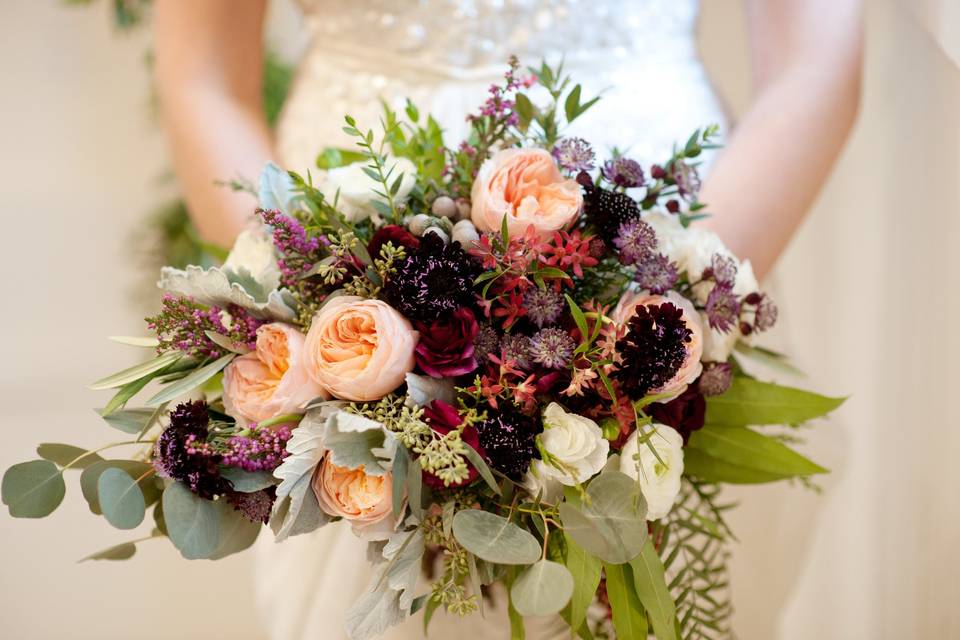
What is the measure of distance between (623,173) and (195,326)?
0.35 metres

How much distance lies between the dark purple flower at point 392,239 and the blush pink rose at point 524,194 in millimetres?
60

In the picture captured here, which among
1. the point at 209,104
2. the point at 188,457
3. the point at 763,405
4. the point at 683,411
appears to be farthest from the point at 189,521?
the point at 209,104

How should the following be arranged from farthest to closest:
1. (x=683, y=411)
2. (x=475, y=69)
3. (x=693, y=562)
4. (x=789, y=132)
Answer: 1. (x=475, y=69)
2. (x=789, y=132)
3. (x=693, y=562)
4. (x=683, y=411)

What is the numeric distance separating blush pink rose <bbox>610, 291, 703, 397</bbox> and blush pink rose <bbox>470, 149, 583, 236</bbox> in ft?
0.25

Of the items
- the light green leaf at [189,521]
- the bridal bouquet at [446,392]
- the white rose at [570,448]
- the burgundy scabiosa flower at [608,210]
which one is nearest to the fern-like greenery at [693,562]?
the bridal bouquet at [446,392]

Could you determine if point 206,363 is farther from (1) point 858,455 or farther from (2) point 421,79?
(1) point 858,455

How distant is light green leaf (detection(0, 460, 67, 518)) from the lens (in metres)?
0.56

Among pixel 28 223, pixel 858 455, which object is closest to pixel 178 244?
pixel 28 223

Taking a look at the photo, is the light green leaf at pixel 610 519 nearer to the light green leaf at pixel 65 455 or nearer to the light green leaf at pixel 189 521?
the light green leaf at pixel 189 521

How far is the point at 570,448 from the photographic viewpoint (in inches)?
21.4

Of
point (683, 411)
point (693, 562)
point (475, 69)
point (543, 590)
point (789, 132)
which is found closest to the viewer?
point (543, 590)

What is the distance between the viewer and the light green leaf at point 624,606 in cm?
57

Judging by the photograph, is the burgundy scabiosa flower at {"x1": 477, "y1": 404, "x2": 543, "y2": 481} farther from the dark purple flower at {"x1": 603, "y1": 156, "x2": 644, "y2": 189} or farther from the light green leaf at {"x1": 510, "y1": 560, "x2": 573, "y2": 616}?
the dark purple flower at {"x1": 603, "y1": 156, "x2": 644, "y2": 189}

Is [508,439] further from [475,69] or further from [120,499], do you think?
[475,69]
